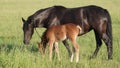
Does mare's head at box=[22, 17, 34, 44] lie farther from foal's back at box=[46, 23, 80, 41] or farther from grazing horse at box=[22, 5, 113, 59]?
foal's back at box=[46, 23, 80, 41]

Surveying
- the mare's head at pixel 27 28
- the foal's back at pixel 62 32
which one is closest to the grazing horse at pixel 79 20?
the mare's head at pixel 27 28

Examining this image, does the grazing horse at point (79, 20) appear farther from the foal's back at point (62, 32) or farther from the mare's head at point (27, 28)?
the foal's back at point (62, 32)

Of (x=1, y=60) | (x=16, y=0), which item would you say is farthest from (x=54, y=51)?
(x=16, y=0)

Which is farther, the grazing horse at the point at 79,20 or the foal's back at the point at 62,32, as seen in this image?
the grazing horse at the point at 79,20

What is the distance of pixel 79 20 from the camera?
10.5 m

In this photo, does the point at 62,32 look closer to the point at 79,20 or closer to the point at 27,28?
the point at 79,20

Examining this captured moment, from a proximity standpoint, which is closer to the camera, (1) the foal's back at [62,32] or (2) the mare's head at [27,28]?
(1) the foal's back at [62,32]

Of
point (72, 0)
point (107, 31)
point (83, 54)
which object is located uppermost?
point (107, 31)

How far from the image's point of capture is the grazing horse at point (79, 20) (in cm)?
1038

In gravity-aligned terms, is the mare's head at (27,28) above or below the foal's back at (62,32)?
below

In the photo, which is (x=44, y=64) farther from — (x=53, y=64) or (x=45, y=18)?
(x=45, y=18)

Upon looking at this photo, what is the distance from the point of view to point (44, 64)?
25.8 ft

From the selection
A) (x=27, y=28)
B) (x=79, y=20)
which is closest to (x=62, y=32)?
(x=79, y=20)

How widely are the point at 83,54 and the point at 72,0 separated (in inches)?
1312
